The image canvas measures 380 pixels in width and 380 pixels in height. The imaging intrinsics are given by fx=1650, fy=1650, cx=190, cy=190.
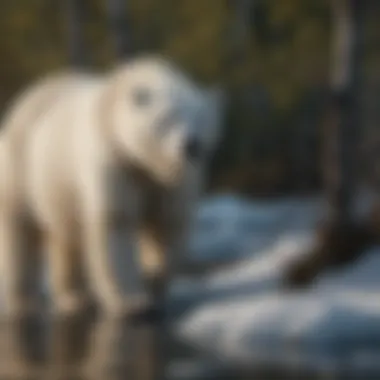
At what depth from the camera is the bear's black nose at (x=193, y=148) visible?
17.0 feet

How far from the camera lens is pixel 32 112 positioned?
6.21m

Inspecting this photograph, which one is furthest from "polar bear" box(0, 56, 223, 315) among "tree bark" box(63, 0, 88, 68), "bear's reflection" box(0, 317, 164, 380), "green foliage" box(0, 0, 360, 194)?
"tree bark" box(63, 0, 88, 68)

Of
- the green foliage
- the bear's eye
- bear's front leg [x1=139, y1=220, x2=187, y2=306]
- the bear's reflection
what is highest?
the bear's eye

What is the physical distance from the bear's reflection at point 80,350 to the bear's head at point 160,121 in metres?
0.55

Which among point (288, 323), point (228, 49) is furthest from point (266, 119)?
point (288, 323)

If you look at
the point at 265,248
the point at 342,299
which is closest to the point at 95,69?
the point at 265,248

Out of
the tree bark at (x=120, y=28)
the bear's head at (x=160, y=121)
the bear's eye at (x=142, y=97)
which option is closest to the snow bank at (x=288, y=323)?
the bear's head at (x=160, y=121)

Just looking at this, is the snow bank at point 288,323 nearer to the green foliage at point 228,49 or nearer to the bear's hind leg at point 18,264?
the bear's hind leg at point 18,264

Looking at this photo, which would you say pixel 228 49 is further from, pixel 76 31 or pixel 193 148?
pixel 193 148

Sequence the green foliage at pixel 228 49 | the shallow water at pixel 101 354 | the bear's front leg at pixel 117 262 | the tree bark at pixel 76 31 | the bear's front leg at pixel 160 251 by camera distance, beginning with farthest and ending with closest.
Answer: the tree bark at pixel 76 31 → the green foliage at pixel 228 49 → the bear's front leg at pixel 160 251 → the bear's front leg at pixel 117 262 → the shallow water at pixel 101 354

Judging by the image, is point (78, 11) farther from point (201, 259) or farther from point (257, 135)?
point (201, 259)

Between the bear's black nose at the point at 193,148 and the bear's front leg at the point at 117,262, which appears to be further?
the bear's front leg at the point at 117,262

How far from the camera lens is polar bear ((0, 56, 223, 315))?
5.36 m

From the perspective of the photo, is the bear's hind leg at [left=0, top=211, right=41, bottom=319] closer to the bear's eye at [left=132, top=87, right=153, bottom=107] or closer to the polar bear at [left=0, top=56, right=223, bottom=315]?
the polar bear at [left=0, top=56, right=223, bottom=315]
